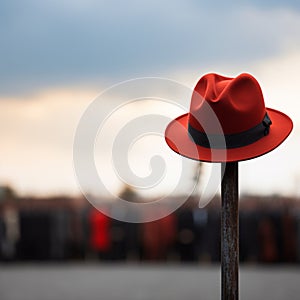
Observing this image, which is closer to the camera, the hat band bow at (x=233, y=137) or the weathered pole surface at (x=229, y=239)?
the weathered pole surface at (x=229, y=239)

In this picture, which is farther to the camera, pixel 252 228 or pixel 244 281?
pixel 252 228

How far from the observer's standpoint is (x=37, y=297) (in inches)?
460

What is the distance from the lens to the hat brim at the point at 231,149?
355 cm

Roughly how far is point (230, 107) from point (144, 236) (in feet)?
51.7

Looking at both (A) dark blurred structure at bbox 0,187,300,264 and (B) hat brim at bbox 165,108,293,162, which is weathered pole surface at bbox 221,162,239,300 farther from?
(A) dark blurred structure at bbox 0,187,300,264

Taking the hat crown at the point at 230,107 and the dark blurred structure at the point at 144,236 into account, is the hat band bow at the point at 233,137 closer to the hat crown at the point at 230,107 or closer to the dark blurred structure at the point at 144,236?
the hat crown at the point at 230,107

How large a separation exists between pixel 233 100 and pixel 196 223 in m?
15.6

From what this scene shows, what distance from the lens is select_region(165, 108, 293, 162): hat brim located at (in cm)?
355

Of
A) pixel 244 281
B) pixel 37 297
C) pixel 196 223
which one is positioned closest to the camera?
pixel 37 297

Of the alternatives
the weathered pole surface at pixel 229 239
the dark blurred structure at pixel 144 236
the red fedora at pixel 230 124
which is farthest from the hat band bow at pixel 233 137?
the dark blurred structure at pixel 144 236

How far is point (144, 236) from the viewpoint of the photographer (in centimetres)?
1919

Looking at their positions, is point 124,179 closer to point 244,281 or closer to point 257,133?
point 257,133

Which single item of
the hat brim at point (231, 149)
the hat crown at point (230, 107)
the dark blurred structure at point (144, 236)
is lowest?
the dark blurred structure at point (144, 236)

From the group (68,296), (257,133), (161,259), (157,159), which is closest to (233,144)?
(257,133)
